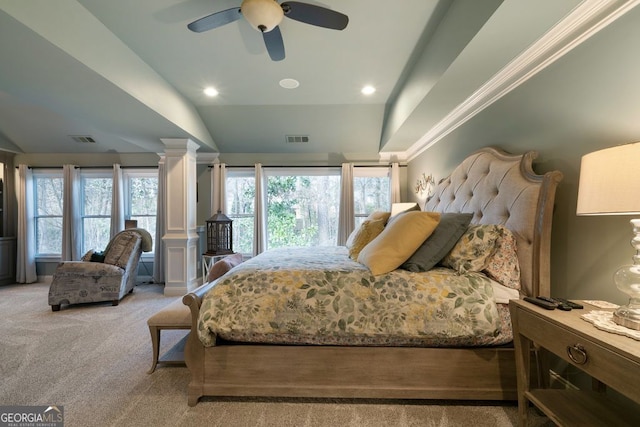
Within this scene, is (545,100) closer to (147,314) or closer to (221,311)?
(221,311)

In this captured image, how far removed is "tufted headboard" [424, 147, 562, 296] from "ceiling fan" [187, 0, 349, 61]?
1.44 m

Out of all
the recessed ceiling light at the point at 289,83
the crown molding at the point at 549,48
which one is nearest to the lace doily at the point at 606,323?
the crown molding at the point at 549,48

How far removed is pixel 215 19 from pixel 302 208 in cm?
321

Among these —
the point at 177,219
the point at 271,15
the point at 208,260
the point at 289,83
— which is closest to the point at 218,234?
the point at 208,260

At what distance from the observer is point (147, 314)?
312 cm

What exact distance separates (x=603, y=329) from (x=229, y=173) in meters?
4.61

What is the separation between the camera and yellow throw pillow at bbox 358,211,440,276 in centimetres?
161

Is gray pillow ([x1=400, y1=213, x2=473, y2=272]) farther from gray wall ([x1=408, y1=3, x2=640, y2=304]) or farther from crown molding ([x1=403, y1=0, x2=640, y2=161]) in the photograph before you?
crown molding ([x1=403, y1=0, x2=640, y2=161])

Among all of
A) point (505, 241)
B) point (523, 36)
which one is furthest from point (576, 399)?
point (523, 36)

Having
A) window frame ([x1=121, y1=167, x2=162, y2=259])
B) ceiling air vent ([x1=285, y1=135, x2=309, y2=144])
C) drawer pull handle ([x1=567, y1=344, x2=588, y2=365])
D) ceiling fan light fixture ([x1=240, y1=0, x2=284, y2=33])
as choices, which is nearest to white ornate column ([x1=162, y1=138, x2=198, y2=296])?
window frame ([x1=121, y1=167, x2=162, y2=259])

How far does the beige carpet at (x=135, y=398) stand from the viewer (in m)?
1.45

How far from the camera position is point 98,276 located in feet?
11.0

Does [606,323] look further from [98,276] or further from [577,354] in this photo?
[98,276]

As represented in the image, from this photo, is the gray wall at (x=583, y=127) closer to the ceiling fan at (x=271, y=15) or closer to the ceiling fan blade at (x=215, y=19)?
the ceiling fan at (x=271, y=15)
